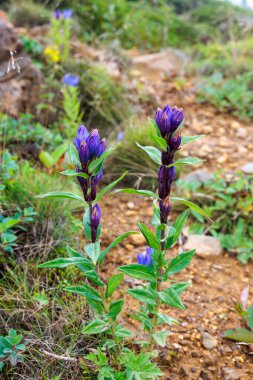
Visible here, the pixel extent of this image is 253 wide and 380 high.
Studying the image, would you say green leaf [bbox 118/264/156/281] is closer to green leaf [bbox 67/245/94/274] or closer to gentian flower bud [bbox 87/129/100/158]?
A: green leaf [bbox 67/245/94/274]

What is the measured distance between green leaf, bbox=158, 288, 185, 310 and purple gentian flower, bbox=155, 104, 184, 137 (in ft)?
1.70

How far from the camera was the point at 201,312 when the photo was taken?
6.72 ft

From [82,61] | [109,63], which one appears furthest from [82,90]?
[109,63]

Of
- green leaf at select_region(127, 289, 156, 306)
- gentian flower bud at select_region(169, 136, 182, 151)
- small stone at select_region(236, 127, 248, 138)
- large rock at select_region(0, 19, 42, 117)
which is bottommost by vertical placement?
green leaf at select_region(127, 289, 156, 306)

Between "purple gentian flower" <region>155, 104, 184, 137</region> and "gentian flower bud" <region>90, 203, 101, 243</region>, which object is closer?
"purple gentian flower" <region>155, 104, 184, 137</region>

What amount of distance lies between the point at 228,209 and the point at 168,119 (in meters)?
1.56

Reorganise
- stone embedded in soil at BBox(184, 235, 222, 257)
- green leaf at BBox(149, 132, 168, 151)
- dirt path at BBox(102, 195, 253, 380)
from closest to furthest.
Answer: green leaf at BBox(149, 132, 168, 151), dirt path at BBox(102, 195, 253, 380), stone embedded in soil at BBox(184, 235, 222, 257)

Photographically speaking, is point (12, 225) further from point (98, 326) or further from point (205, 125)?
point (205, 125)

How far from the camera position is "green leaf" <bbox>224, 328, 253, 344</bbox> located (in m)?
1.83

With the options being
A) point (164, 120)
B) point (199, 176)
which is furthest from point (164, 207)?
point (199, 176)

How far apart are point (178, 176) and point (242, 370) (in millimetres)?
1600

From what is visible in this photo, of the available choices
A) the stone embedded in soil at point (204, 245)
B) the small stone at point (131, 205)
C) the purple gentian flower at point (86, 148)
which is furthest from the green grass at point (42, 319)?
the small stone at point (131, 205)

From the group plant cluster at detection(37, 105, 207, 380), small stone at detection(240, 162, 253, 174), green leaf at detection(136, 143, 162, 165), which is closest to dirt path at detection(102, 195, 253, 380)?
plant cluster at detection(37, 105, 207, 380)

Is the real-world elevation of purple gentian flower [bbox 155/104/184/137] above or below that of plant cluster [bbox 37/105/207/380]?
above
